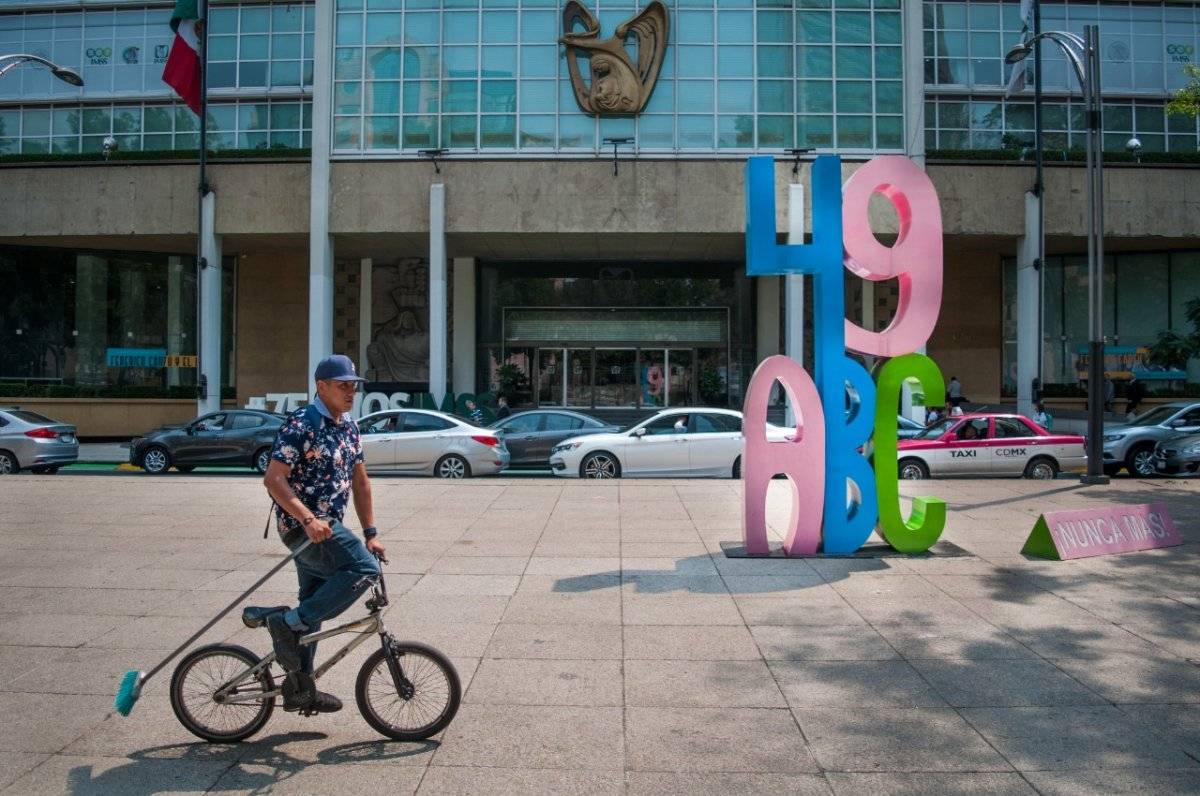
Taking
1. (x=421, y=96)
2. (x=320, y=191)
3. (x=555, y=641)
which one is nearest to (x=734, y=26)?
(x=421, y=96)

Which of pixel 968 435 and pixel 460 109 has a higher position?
pixel 460 109

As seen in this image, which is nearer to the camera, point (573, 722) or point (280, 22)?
point (573, 722)

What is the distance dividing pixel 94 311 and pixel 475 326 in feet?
42.5

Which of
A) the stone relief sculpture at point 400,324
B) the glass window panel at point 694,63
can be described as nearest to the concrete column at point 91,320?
the stone relief sculpture at point 400,324

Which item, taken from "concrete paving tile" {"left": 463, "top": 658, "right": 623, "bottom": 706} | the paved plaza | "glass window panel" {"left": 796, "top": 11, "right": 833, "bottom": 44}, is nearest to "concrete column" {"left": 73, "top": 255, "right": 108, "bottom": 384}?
the paved plaza

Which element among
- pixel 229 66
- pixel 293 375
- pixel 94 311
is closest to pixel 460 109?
pixel 229 66

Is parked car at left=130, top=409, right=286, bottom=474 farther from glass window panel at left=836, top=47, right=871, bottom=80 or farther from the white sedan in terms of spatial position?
glass window panel at left=836, top=47, right=871, bottom=80

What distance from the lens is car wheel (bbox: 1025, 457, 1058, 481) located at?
750 inches

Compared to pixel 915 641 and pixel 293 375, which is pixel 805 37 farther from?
pixel 915 641

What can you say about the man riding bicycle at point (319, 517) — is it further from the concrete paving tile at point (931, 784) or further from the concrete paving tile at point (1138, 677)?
the concrete paving tile at point (1138, 677)

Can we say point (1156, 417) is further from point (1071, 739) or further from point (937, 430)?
point (1071, 739)

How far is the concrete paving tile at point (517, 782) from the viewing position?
14.7ft

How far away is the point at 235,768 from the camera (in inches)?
187

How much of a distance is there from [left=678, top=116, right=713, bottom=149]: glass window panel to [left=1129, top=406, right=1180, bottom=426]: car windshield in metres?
13.2
